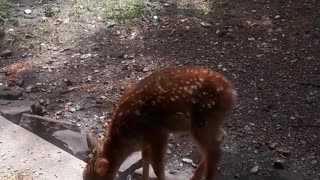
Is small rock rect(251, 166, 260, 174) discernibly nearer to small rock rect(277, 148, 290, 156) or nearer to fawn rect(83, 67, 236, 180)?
small rock rect(277, 148, 290, 156)

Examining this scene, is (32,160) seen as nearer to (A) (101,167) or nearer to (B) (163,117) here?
(A) (101,167)

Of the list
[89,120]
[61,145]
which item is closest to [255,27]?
[89,120]

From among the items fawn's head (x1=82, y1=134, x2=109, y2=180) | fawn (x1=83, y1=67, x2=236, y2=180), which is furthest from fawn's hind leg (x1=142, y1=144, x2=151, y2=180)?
fawn's head (x1=82, y1=134, x2=109, y2=180)

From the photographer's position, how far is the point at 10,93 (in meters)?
Answer: 5.37

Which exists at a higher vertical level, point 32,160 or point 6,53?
point 32,160

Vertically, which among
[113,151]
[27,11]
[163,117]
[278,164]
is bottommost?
[27,11]

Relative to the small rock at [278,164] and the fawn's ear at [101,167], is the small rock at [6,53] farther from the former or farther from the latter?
the small rock at [278,164]

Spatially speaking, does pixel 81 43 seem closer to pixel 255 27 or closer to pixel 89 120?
pixel 89 120

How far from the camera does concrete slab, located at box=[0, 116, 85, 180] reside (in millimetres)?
4086

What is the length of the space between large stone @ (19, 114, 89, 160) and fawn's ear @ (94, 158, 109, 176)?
2.76 ft

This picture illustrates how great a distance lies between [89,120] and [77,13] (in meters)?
2.38

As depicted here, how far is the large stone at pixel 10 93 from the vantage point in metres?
5.33

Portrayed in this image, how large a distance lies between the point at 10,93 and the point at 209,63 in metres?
2.14

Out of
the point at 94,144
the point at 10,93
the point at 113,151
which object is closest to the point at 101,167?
the point at 113,151
